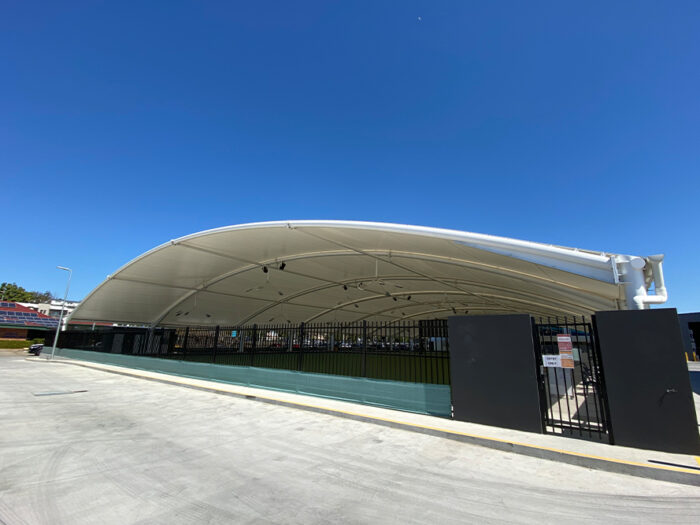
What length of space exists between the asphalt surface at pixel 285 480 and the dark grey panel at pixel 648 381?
1.44 meters

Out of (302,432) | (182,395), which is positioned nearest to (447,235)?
(302,432)

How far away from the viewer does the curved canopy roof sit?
1074cm

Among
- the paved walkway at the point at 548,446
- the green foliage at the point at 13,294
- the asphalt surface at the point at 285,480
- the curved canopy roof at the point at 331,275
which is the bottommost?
the asphalt surface at the point at 285,480

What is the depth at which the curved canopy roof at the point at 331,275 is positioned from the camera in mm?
10742

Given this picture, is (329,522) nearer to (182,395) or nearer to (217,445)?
(217,445)

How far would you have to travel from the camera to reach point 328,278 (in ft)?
79.2

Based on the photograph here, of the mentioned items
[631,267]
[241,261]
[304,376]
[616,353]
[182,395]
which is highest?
[241,261]

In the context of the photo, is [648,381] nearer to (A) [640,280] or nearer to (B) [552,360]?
(B) [552,360]

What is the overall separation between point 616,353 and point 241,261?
18.1 metres

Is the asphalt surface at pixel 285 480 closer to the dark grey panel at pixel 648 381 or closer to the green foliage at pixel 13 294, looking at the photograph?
the dark grey panel at pixel 648 381

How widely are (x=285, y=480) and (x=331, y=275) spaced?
1861 cm

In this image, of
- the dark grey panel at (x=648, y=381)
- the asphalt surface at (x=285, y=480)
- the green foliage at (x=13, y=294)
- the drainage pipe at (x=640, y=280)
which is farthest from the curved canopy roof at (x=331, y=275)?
the green foliage at (x=13, y=294)

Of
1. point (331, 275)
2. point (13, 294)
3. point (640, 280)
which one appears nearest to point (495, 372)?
point (640, 280)

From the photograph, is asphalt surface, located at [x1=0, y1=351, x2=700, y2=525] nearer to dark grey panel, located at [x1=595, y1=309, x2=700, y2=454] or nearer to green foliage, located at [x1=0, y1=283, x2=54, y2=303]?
dark grey panel, located at [x1=595, y1=309, x2=700, y2=454]
